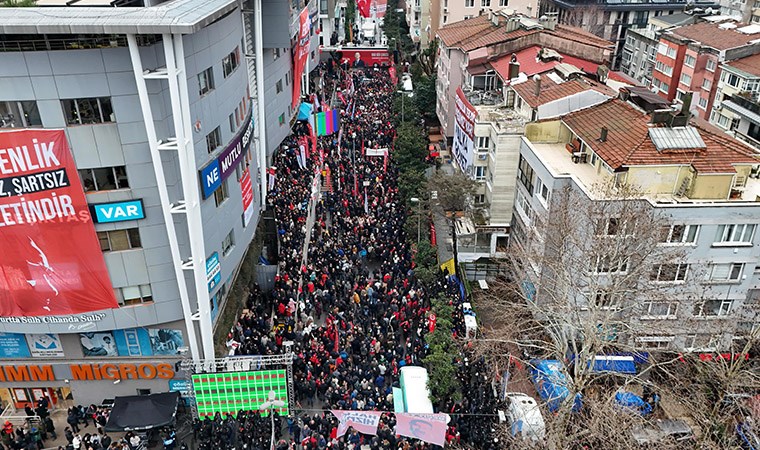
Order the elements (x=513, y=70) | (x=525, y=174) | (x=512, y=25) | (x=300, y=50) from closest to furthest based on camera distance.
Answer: (x=525, y=174) < (x=513, y=70) < (x=300, y=50) < (x=512, y=25)

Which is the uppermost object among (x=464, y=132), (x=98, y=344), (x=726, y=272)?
(x=464, y=132)

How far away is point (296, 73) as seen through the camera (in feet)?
162

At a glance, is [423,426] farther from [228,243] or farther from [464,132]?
[464,132]

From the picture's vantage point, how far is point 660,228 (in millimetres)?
25281

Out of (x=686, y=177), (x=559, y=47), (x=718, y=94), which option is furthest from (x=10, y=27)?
(x=718, y=94)

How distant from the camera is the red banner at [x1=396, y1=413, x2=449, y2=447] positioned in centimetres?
2273

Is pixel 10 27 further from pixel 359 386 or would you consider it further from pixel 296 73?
pixel 296 73

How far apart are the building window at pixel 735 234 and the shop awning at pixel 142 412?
80.9ft

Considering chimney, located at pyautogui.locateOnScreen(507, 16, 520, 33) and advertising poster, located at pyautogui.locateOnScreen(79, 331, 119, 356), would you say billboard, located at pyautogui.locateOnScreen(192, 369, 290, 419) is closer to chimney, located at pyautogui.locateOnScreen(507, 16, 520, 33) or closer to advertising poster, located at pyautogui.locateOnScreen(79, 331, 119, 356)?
advertising poster, located at pyautogui.locateOnScreen(79, 331, 119, 356)

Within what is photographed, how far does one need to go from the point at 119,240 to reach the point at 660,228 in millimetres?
Result: 21982

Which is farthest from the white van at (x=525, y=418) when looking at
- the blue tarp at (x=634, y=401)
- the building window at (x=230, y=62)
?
the building window at (x=230, y=62)

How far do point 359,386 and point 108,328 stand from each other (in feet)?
34.6

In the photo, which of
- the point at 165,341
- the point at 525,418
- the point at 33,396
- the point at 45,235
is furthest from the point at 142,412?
A: the point at 525,418

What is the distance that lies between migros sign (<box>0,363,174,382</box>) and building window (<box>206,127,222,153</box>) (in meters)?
9.47
